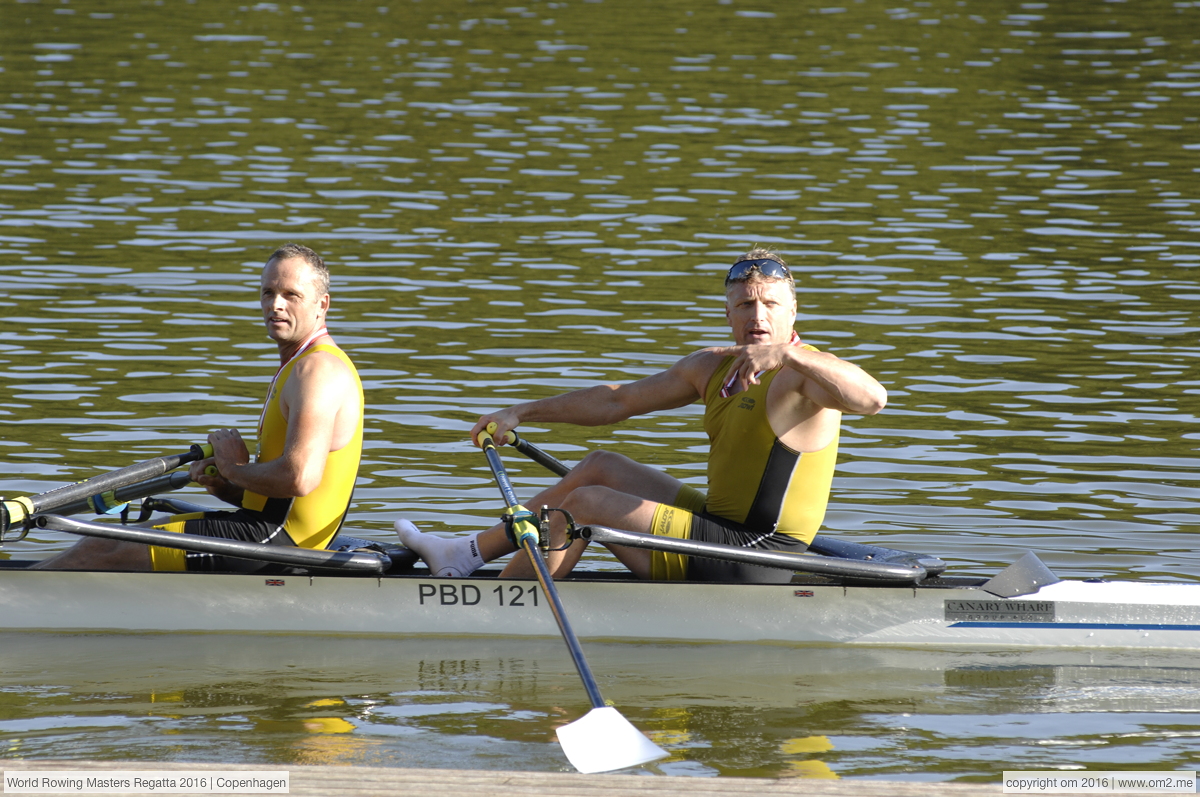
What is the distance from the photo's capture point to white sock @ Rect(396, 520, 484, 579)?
7023mm

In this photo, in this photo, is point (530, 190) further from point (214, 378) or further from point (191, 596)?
→ point (191, 596)

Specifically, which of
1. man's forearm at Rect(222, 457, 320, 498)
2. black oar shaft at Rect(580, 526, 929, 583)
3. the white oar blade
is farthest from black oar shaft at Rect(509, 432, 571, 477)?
the white oar blade

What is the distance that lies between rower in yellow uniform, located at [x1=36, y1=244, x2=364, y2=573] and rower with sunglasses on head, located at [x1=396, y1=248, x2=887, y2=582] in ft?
2.04

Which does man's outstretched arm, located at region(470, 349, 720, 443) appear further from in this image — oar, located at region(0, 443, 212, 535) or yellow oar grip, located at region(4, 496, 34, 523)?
yellow oar grip, located at region(4, 496, 34, 523)

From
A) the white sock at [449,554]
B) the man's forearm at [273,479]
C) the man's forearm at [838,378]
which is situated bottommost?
the white sock at [449,554]

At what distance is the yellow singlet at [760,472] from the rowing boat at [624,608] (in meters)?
0.32

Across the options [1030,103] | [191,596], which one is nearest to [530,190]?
[1030,103]

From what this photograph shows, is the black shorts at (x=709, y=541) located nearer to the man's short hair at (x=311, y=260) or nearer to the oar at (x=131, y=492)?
the man's short hair at (x=311, y=260)

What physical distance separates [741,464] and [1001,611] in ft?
4.27

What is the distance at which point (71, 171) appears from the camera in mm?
17953

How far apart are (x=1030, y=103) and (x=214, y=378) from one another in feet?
46.8

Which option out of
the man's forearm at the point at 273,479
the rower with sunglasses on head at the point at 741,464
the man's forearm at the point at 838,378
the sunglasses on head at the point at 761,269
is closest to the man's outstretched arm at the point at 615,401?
the rower with sunglasses on head at the point at 741,464

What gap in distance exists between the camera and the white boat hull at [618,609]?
6703mm

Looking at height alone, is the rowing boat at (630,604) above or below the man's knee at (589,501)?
below
